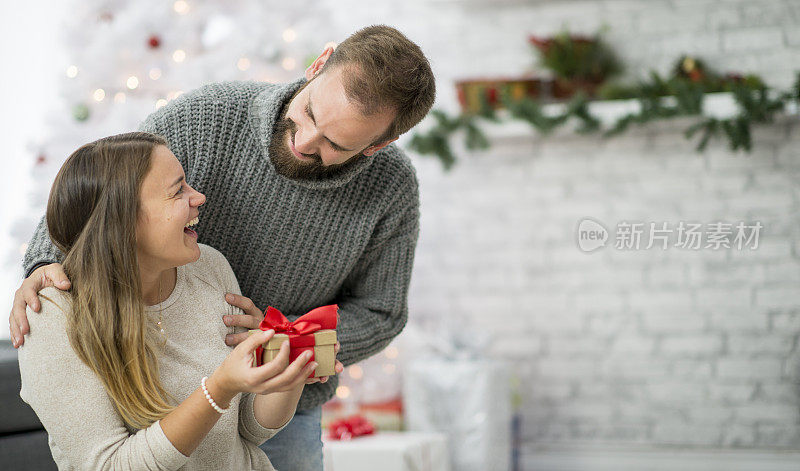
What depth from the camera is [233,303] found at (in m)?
1.41

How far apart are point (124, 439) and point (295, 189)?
0.62m

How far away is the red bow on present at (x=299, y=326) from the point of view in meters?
1.13

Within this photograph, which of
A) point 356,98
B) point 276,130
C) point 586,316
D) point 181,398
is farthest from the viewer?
point 586,316

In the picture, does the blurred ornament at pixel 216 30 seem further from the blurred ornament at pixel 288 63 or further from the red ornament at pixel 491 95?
the red ornament at pixel 491 95

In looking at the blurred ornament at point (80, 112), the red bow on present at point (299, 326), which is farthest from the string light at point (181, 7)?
the red bow on present at point (299, 326)

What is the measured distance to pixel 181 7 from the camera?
309 centimetres

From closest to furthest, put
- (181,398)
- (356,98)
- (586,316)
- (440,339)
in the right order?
(181,398) → (356,98) → (440,339) → (586,316)

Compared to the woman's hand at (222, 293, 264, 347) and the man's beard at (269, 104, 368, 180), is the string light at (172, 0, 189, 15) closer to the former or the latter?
the man's beard at (269, 104, 368, 180)

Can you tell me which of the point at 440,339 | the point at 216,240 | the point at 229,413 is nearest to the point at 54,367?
the point at 229,413

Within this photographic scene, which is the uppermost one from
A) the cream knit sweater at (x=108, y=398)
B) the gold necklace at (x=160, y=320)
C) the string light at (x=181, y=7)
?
the string light at (x=181, y=7)

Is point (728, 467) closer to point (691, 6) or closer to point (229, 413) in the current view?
point (691, 6)

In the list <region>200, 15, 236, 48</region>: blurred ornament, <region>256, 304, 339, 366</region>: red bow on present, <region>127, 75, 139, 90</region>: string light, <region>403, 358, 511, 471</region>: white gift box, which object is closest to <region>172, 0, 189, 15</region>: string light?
<region>200, 15, 236, 48</region>: blurred ornament

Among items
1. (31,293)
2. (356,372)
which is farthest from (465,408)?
(31,293)

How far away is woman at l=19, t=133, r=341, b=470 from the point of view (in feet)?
3.67
